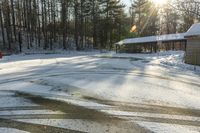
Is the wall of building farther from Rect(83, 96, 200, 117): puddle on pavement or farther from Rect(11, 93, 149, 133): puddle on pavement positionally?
Rect(11, 93, 149, 133): puddle on pavement

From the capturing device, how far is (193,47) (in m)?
Result: 21.9

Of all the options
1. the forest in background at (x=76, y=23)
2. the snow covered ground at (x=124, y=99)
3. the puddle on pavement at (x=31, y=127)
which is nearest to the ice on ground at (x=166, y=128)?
the snow covered ground at (x=124, y=99)

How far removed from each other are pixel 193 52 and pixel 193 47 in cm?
43

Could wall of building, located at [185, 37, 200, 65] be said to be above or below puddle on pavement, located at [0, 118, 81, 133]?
above

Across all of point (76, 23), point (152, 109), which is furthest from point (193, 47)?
point (76, 23)

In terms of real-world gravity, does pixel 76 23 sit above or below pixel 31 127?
above

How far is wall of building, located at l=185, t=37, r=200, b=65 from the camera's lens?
2131 cm

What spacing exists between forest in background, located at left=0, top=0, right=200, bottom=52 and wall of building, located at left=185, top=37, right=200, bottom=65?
82.5 feet

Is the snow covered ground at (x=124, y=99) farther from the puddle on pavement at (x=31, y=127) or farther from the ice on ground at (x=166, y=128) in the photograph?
the puddle on pavement at (x=31, y=127)

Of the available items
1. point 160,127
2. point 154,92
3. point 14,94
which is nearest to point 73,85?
point 14,94

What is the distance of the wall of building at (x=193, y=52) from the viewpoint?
21312 millimetres

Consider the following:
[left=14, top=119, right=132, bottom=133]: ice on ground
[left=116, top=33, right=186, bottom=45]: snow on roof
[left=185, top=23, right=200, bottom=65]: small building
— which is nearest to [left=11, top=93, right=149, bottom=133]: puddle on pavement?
[left=14, top=119, right=132, bottom=133]: ice on ground

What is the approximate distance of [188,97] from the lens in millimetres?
8836

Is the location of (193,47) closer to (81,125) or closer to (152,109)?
(152,109)
